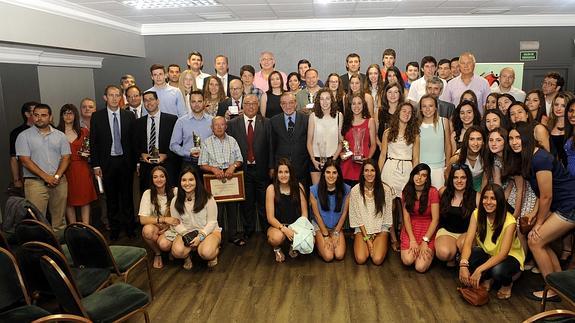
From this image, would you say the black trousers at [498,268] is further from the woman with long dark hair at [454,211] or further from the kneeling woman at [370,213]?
the kneeling woman at [370,213]

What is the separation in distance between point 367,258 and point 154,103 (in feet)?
9.48

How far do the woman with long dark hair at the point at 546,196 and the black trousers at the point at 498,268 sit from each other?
0.23m

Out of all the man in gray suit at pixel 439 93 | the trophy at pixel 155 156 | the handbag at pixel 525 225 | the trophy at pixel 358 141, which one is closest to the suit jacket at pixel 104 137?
the trophy at pixel 155 156

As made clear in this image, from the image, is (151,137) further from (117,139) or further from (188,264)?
(188,264)

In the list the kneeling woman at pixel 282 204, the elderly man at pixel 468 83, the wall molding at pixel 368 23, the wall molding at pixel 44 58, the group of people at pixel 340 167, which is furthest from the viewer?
the wall molding at pixel 368 23

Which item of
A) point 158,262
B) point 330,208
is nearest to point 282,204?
point 330,208

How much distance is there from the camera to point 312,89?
5.69m

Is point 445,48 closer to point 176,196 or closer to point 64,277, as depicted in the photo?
point 176,196

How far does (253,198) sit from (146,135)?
4.68ft

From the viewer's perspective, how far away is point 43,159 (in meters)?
4.97

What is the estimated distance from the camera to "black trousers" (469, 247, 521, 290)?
375 centimetres

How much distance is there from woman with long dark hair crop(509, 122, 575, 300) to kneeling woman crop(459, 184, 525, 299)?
17 cm

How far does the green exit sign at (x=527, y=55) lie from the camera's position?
860 cm

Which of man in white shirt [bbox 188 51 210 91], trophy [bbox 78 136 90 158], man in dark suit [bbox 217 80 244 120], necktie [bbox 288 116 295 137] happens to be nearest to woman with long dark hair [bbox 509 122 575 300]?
necktie [bbox 288 116 295 137]
